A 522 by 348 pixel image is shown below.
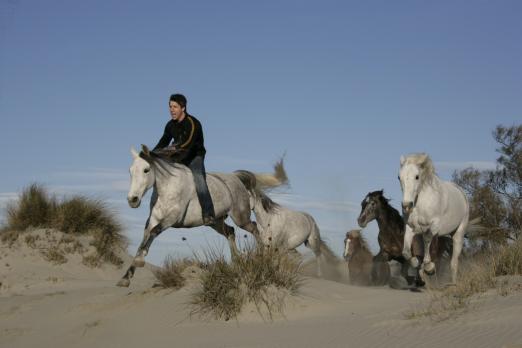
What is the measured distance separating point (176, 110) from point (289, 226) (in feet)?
20.1

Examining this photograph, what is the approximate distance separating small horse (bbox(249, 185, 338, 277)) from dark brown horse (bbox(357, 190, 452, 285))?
2239 mm

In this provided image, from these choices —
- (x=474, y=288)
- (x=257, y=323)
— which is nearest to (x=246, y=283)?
Result: (x=257, y=323)

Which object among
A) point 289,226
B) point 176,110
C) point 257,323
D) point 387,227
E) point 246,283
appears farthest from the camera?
point 289,226

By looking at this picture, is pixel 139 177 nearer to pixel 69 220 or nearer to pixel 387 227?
pixel 387 227

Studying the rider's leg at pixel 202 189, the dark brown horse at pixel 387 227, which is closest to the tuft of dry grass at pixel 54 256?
the rider's leg at pixel 202 189

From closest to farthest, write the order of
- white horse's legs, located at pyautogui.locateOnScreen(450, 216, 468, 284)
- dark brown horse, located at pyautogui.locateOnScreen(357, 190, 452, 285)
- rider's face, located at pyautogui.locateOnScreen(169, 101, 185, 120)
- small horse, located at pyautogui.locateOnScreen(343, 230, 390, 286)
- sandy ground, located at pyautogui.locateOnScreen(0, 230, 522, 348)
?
sandy ground, located at pyautogui.locateOnScreen(0, 230, 522, 348), rider's face, located at pyautogui.locateOnScreen(169, 101, 185, 120), white horse's legs, located at pyautogui.locateOnScreen(450, 216, 468, 284), dark brown horse, located at pyautogui.locateOnScreen(357, 190, 452, 285), small horse, located at pyautogui.locateOnScreen(343, 230, 390, 286)

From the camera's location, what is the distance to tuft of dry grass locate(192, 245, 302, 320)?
29.9 feet

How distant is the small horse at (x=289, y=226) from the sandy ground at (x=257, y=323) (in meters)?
4.90

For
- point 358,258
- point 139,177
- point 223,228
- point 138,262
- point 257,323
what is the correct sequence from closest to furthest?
point 257,323, point 138,262, point 139,177, point 223,228, point 358,258

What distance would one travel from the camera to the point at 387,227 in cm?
1437

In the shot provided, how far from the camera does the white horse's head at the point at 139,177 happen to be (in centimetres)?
1158

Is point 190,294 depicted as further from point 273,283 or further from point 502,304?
point 502,304

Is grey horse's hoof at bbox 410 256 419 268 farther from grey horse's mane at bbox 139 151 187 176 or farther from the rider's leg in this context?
grey horse's mane at bbox 139 151 187 176

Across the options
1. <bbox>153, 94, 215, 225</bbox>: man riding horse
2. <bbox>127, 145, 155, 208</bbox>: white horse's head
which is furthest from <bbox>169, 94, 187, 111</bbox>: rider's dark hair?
<bbox>127, 145, 155, 208</bbox>: white horse's head
